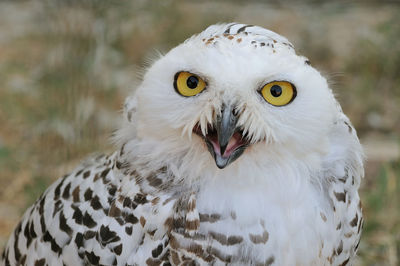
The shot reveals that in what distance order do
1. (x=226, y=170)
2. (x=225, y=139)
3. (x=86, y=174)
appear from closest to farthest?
(x=225, y=139) < (x=226, y=170) < (x=86, y=174)

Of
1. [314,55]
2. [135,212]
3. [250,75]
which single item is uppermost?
[314,55]

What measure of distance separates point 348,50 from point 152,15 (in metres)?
1.68

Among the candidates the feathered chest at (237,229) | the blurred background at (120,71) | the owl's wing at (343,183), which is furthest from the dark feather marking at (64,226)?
the owl's wing at (343,183)

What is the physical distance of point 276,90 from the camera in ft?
5.07

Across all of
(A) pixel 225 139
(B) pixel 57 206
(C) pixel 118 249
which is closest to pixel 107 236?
(C) pixel 118 249

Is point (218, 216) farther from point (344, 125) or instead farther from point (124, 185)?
point (344, 125)

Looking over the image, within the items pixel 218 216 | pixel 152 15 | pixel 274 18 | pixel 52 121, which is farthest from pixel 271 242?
pixel 274 18

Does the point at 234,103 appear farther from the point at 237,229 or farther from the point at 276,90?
the point at 237,229

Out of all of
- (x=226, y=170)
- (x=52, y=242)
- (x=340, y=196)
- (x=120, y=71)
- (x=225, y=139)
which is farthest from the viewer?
(x=120, y=71)

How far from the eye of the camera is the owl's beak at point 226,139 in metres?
1.46

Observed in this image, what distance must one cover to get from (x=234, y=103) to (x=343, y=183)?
490 mm

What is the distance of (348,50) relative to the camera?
5.13 meters

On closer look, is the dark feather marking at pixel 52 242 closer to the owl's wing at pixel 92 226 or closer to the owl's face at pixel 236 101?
the owl's wing at pixel 92 226

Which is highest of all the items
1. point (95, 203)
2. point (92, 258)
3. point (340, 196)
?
point (340, 196)
